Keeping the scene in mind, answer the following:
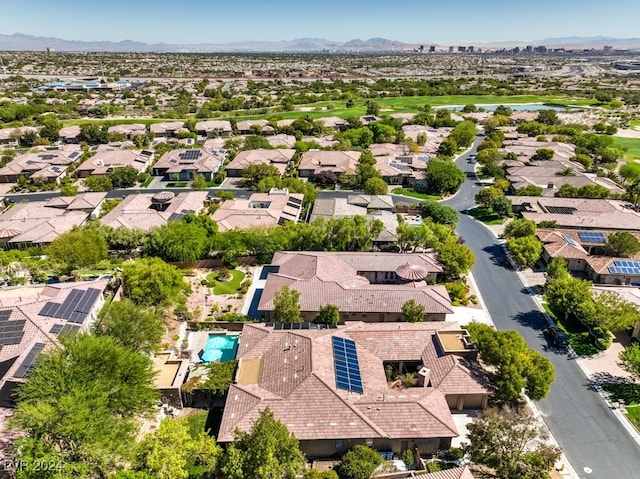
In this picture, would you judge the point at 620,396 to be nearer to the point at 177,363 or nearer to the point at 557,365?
the point at 557,365

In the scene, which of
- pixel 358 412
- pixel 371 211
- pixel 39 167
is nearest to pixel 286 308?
pixel 358 412

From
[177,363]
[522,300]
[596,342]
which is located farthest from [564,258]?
[177,363]

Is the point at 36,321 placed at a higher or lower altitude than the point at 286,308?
higher

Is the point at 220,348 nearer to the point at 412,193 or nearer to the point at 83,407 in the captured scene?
the point at 83,407

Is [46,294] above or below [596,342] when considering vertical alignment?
above

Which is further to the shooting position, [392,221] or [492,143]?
[492,143]

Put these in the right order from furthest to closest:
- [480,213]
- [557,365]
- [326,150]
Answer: [326,150]
[480,213]
[557,365]

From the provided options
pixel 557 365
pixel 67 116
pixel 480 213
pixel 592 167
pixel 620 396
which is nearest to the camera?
pixel 620 396

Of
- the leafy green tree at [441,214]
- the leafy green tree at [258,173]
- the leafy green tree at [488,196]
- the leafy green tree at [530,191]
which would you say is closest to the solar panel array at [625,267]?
the leafy green tree at [441,214]
